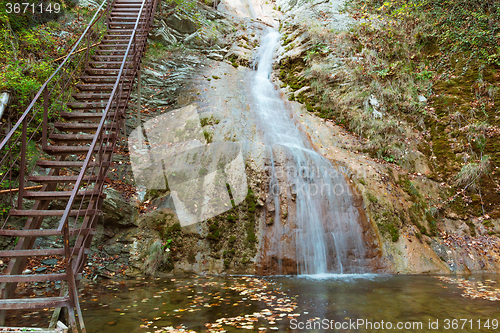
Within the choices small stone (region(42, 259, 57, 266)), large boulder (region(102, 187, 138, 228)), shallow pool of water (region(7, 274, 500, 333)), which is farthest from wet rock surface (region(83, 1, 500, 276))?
small stone (region(42, 259, 57, 266))

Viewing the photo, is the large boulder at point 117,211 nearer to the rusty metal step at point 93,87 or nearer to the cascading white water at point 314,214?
the rusty metal step at point 93,87

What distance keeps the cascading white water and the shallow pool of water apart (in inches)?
27.1

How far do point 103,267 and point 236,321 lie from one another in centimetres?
400

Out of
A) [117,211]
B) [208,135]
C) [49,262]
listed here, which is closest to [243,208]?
[208,135]

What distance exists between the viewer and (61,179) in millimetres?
4566

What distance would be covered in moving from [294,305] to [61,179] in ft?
14.5

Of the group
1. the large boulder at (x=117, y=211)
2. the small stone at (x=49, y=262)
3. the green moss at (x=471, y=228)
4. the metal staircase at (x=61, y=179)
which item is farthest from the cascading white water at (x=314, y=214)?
the small stone at (x=49, y=262)

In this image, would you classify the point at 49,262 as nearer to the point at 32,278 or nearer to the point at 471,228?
the point at 32,278

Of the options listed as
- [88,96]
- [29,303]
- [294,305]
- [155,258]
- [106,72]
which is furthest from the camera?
[106,72]

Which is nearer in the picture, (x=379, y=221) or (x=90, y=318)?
(x=90, y=318)

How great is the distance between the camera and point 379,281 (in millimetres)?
6070

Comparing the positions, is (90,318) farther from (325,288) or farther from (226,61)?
(226,61)

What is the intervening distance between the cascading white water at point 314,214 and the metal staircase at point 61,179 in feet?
14.3

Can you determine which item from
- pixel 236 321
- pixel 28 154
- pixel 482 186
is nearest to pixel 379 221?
pixel 482 186
